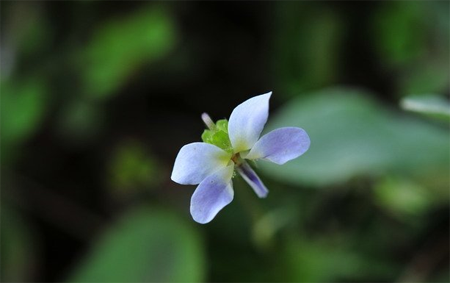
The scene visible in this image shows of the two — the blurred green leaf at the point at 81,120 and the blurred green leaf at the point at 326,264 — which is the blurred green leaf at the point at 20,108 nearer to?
the blurred green leaf at the point at 81,120

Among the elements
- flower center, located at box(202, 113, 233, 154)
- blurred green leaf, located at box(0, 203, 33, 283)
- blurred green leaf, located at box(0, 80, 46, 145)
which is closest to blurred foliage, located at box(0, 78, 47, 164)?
blurred green leaf, located at box(0, 80, 46, 145)

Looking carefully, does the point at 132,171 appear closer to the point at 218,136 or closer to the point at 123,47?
the point at 123,47

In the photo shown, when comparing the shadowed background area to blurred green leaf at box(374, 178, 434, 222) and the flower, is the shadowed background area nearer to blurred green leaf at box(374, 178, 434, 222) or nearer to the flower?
blurred green leaf at box(374, 178, 434, 222)

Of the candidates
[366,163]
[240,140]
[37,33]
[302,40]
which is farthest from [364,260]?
[37,33]

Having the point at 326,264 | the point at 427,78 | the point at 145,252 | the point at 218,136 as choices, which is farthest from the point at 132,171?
the point at 218,136

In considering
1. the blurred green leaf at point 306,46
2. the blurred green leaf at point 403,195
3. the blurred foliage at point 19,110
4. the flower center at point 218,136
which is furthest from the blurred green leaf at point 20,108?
the flower center at point 218,136

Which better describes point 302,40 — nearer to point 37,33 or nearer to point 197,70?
point 197,70
